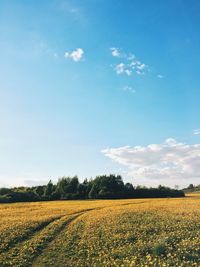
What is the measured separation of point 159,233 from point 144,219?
24.2 ft

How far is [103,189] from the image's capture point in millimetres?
116125

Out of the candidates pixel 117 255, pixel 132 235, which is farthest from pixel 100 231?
pixel 117 255

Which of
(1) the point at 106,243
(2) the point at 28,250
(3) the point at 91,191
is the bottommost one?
(2) the point at 28,250

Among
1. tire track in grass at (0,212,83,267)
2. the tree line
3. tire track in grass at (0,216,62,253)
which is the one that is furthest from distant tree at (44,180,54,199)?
tire track in grass at (0,212,83,267)

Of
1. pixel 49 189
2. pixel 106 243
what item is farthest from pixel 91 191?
pixel 106 243

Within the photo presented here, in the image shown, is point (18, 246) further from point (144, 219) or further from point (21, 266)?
point (144, 219)

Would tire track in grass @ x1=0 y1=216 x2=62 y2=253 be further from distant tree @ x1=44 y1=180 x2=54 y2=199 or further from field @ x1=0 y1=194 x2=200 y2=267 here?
distant tree @ x1=44 y1=180 x2=54 y2=199

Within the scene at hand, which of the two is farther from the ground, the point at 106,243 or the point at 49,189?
the point at 49,189

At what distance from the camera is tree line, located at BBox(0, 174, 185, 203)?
112062 millimetres

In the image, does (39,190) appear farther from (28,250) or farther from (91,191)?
(28,250)

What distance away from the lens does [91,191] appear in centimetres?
11638

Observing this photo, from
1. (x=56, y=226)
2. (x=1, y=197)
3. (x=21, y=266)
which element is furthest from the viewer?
(x=1, y=197)

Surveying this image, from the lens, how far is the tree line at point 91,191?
11206 centimetres

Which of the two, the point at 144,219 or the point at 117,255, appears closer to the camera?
the point at 117,255
